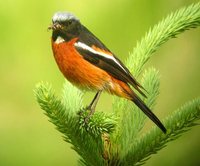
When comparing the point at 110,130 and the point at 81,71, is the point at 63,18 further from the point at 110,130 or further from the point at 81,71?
the point at 110,130

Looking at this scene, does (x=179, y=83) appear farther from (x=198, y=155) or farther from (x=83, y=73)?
(x=83, y=73)

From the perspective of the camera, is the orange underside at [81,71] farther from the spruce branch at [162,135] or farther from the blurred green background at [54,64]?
the blurred green background at [54,64]

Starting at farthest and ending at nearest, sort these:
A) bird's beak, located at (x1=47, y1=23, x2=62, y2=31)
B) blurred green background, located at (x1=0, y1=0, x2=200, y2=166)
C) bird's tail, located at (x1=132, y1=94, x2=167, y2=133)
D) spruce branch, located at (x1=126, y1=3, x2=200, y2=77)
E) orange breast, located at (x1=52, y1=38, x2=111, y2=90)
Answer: blurred green background, located at (x1=0, y1=0, x2=200, y2=166) < orange breast, located at (x1=52, y1=38, x2=111, y2=90) < bird's beak, located at (x1=47, y1=23, x2=62, y2=31) < spruce branch, located at (x1=126, y1=3, x2=200, y2=77) < bird's tail, located at (x1=132, y1=94, x2=167, y2=133)

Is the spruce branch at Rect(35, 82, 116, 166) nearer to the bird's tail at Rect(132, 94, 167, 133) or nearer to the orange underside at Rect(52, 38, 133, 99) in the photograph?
the bird's tail at Rect(132, 94, 167, 133)

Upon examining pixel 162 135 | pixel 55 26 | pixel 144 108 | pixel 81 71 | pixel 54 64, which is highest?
pixel 54 64

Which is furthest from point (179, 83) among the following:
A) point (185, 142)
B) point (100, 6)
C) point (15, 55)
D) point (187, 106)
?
point (187, 106)

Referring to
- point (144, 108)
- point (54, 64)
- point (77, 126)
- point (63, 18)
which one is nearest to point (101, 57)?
point (63, 18)

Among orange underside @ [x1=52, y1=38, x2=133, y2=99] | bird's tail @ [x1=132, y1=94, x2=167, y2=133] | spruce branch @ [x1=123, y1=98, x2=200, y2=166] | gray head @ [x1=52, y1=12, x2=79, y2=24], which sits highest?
gray head @ [x1=52, y1=12, x2=79, y2=24]

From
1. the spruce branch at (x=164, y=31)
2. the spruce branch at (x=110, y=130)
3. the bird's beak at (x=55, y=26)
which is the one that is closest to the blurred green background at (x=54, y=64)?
the bird's beak at (x=55, y=26)

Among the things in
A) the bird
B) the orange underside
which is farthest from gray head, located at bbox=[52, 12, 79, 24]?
the orange underside
